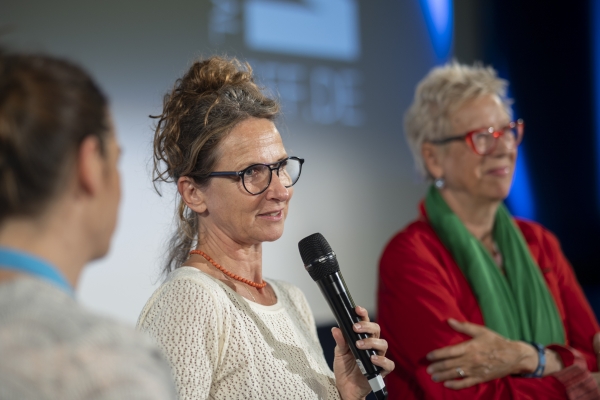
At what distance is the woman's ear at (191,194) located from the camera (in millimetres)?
Answer: 1603

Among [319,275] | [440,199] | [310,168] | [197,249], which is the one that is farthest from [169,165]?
[310,168]

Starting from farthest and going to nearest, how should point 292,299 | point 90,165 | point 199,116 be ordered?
point 292,299, point 199,116, point 90,165

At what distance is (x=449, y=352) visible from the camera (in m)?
1.99

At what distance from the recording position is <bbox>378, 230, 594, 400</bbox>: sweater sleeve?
201 cm

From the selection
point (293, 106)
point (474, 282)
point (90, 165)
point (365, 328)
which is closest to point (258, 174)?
point (365, 328)

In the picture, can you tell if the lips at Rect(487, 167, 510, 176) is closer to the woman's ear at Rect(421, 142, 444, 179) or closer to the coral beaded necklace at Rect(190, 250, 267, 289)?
the woman's ear at Rect(421, 142, 444, 179)

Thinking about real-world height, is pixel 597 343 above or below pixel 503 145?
below

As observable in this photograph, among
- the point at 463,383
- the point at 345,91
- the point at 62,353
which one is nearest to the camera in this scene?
the point at 62,353

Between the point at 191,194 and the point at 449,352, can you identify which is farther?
the point at 449,352

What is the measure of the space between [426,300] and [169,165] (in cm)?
95

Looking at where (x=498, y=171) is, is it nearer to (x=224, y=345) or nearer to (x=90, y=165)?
(x=224, y=345)

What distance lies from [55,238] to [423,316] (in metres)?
1.46

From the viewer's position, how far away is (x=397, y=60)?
4.57m

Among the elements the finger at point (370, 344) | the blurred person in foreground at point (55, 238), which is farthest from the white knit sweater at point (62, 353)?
the finger at point (370, 344)
